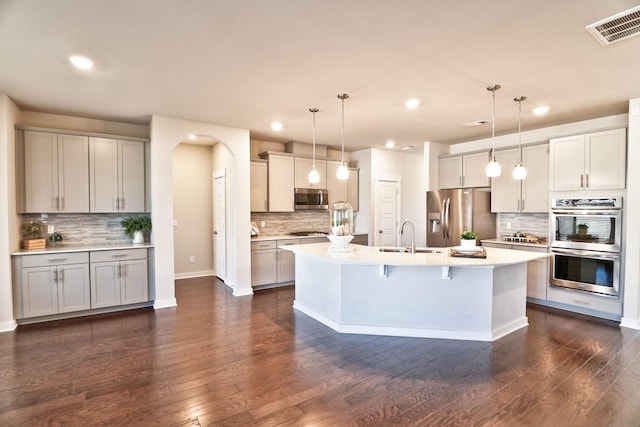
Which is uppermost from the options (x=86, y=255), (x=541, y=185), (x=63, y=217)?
(x=541, y=185)

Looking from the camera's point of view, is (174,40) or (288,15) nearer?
(288,15)

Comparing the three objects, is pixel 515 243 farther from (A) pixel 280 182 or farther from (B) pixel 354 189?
(A) pixel 280 182

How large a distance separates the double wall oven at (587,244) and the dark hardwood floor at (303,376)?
0.53m

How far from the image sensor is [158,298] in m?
4.64

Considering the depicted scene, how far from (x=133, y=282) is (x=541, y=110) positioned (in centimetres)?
576

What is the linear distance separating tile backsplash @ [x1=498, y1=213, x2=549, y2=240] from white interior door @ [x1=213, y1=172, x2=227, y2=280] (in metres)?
4.80

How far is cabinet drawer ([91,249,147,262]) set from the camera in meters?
4.32

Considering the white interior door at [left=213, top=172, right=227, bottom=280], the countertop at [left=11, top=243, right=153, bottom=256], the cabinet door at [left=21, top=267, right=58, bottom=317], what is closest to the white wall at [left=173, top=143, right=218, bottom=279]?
the white interior door at [left=213, top=172, right=227, bottom=280]

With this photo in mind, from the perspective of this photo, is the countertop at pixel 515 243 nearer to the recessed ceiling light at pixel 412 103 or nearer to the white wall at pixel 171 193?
the recessed ceiling light at pixel 412 103

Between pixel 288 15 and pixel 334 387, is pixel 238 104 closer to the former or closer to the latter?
pixel 288 15

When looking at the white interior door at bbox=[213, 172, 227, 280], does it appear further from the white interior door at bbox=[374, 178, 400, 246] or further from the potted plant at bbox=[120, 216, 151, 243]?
the white interior door at bbox=[374, 178, 400, 246]

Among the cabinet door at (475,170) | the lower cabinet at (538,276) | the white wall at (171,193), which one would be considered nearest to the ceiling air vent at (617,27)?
the lower cabinet at (538,276)

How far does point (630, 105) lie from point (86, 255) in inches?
265

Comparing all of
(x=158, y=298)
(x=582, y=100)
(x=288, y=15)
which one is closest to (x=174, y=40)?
(x=288, y=15)
